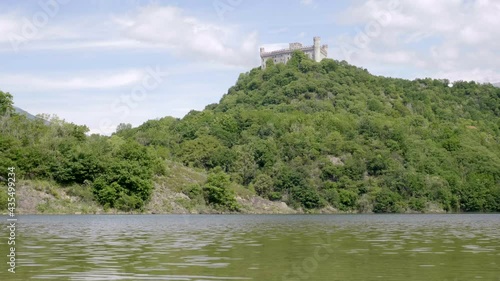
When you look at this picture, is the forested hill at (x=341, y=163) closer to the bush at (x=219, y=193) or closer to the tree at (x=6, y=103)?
the bush at (x=219, y=193)

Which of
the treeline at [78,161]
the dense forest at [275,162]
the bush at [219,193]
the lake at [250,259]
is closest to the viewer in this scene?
the lake at [250,259]

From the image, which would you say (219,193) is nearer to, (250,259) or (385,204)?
(385,204)

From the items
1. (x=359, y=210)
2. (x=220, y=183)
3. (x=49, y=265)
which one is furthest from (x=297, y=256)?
(x=359, y=210)

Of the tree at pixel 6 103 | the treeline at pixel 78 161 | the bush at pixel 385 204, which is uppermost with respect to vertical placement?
the tree at pixel 6 103

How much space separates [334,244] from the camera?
40219mm

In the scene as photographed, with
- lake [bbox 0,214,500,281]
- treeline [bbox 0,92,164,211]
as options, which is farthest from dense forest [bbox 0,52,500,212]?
lake [bbox 0,214,500,281]

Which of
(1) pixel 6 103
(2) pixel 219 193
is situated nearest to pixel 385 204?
(2) pixel 219 193

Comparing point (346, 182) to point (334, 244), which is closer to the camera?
point (334, 244)

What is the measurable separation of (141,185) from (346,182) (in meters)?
63.4

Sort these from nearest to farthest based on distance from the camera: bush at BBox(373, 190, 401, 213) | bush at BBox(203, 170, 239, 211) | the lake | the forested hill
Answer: the lake → bush at BBox(203, 170, 239, 211) → bush at BBox(373, 190, 401, 213) → the forested hill

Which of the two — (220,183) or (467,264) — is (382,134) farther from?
(467,264)

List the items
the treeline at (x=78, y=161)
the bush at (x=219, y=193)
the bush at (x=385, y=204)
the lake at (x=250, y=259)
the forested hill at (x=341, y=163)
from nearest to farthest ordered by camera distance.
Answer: the lake at (x=250, y=259) < the treeline at (x=78, y=161) < the bush at (x=219, y=193) < the bush at (x=385, y=204) < the forested hill at (x=341, y=163)

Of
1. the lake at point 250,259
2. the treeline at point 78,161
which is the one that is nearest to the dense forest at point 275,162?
the treeline at point 78,161

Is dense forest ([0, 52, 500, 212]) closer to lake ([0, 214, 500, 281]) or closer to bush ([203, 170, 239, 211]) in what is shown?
bush ([203, 170, 239, 211])
